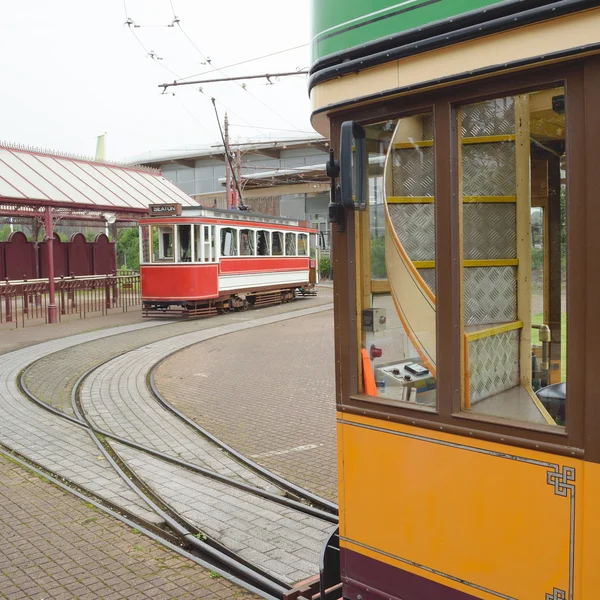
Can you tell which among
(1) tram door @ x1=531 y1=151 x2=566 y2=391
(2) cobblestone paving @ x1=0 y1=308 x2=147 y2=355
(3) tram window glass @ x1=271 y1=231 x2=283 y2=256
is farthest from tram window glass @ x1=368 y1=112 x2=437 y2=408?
(3) tram window glass @ x1=271 y1=231 x2=283 y2=256

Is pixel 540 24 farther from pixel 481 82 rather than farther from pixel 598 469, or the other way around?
pixel 598 469

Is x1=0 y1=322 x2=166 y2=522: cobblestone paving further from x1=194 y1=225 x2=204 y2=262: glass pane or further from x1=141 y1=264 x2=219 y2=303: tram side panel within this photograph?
x1=194 y1=225 x2=204 y2=262: glass pane

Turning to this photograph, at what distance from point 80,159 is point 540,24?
70.2 ft

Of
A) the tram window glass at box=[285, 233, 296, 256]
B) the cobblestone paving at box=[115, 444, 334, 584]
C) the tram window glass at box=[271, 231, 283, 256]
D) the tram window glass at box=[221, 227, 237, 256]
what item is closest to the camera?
the cobblestone paving at box=[115, 444, 334, 584]

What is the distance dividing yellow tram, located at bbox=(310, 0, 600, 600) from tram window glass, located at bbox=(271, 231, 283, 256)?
20.4m

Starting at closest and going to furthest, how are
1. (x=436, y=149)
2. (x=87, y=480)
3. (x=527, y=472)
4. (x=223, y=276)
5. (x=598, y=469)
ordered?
(x=598, y=469) → (x=527, y=472) → (x=436, y=149) → (x=87, y=480) → (x=223, y=276)

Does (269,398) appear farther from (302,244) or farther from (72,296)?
(302,244)

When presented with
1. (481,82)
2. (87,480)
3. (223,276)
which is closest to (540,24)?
(481,82)

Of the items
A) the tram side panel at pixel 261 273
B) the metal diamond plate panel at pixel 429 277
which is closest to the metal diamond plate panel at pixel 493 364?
the metal diamond plate panel at pixel 429 277

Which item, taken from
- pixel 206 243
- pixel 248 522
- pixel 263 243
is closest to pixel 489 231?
pixel 248 522

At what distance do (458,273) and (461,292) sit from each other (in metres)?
0.08

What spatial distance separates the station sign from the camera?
18531mm

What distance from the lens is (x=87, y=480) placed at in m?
5.74

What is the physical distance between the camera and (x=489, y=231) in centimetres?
290
